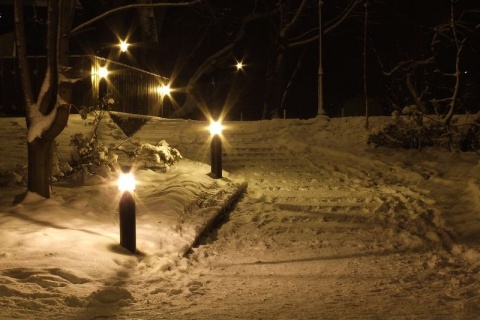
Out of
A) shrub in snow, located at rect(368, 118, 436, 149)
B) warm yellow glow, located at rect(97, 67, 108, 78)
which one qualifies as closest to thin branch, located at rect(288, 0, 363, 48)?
shrub in snow, located at rect(368, 118, 436, 149)

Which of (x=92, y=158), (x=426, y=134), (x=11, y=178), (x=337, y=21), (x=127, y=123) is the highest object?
(x=337, y=21)

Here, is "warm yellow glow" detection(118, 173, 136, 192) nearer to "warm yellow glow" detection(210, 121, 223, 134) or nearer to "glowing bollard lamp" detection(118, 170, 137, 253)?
"glowing bollard lamp" detection(118, 170, 137, 253)

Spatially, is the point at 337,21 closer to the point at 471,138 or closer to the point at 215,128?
the point at 471,138

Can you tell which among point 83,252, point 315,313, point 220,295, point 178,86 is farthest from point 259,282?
point 178,86

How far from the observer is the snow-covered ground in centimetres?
543

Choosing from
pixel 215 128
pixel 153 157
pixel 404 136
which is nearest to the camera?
pixel 153 157

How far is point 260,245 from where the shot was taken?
8.12 meters

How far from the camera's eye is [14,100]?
18062 mm

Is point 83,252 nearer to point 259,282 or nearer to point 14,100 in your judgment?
point 259,282

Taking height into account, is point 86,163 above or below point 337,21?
below

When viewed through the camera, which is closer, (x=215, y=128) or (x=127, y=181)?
(x=127, y=181)

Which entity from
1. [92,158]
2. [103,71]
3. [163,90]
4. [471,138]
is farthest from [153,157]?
Result: [163,90]

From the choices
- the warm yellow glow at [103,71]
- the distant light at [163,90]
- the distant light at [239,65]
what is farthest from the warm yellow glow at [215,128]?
the distant light at [239,65]

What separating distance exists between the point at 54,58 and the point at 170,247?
323 cm
